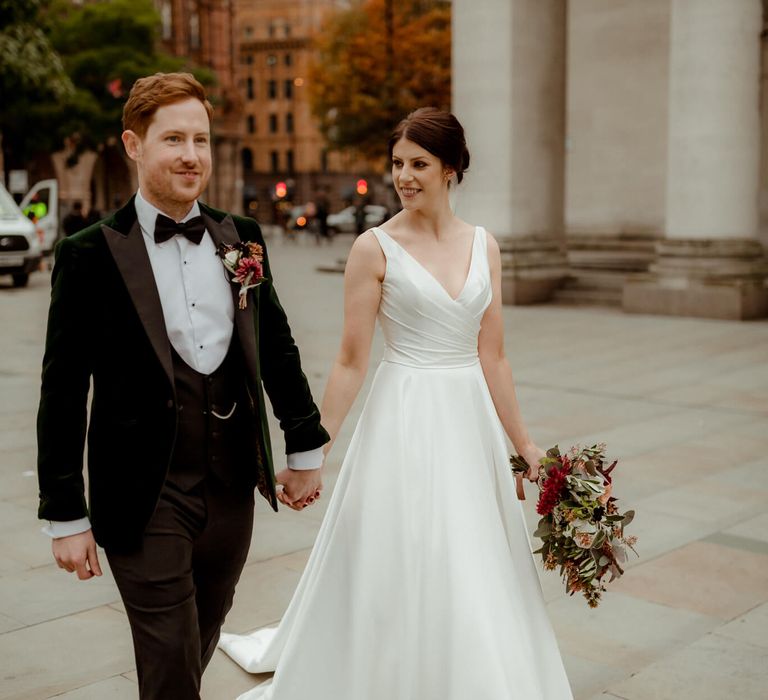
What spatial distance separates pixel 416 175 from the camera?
369 cm

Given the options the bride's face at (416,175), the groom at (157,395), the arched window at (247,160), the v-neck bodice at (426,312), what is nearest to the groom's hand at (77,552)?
the groom at (157,395)

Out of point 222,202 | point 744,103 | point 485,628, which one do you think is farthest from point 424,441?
point 222,202

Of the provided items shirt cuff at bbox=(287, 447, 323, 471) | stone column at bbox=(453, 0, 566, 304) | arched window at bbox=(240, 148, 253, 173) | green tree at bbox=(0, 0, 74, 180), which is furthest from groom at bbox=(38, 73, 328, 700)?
arched window at bbox=(240, 148, 253, 173)

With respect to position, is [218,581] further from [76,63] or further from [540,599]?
[76,63]

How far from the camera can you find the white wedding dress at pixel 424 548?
3.50m

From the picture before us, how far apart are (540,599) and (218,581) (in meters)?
1.11

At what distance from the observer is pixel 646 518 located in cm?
654

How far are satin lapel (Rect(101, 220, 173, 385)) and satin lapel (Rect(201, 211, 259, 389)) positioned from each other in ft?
0.68

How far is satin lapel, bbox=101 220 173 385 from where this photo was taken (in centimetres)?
295

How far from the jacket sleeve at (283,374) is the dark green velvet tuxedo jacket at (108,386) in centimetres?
38

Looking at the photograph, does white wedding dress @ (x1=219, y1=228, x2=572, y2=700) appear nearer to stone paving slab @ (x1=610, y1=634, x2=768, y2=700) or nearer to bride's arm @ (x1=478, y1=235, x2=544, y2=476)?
bride's arm @ (x1=478, y1=235, x2=544, y2=476)

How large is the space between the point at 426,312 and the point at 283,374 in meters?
0.63

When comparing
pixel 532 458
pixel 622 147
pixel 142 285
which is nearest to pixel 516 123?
pixel 622 147

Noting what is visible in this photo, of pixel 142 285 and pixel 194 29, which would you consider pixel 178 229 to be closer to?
pixel 142 285
